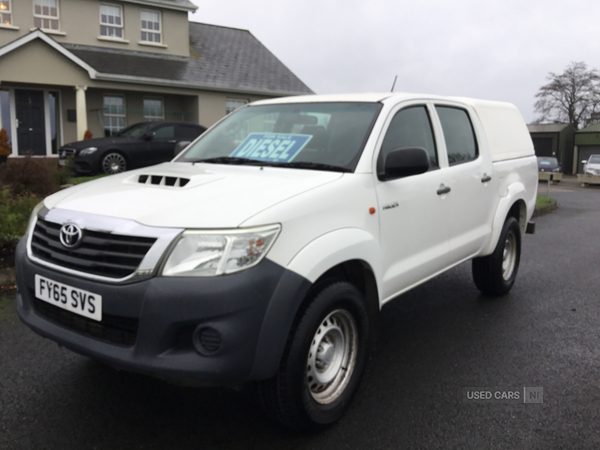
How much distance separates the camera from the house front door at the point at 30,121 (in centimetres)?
1875

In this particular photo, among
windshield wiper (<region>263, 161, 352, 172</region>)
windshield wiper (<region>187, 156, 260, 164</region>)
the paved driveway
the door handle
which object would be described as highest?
windshield wiper (<region>187, 156, 260, 164</region>)

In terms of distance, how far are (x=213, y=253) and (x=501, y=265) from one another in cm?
371

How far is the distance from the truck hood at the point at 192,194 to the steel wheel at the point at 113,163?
35.3 ft

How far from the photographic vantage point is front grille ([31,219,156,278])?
264cm

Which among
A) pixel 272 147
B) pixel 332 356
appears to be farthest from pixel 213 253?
pixel 272 147

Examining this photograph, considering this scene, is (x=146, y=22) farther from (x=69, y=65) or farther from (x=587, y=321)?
(x=587, y=321)

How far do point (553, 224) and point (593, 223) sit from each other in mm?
1160

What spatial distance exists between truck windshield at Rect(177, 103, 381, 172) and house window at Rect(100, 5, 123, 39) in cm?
1871

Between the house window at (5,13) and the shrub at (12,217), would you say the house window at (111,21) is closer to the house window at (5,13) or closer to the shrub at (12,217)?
the house window at (5,13)

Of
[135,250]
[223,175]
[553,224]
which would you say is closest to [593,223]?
[553,224]

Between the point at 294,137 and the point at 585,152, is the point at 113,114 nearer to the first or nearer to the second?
the point at 294,137

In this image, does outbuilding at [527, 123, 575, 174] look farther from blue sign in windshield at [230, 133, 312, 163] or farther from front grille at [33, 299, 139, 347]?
front grille at [33, 299, 139, 347]

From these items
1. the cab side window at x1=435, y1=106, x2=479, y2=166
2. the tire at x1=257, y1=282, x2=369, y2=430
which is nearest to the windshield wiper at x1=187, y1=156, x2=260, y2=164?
the tire at x1=257, y1=282, x2=369, y2=430

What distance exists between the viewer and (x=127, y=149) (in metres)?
14.2
